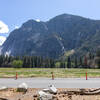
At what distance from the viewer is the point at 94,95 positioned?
354 inches

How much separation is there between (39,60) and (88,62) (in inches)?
1825

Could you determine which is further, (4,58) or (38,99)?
(4,58)

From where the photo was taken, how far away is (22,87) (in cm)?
1037

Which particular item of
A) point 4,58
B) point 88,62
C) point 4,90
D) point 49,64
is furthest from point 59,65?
point 4,90

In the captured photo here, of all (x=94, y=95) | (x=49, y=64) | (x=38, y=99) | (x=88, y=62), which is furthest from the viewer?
(x=49, y=64)

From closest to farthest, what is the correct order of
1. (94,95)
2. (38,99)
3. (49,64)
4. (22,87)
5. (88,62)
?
(38,99) < (94,95) < (22,87) < (88,62) < (49,64)

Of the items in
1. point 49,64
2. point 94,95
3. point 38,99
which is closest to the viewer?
point 38,99

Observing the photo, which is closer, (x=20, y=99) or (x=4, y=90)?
(x=20, y=99)

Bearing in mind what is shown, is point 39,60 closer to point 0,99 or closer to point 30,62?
point 30,62

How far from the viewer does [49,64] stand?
452 ft

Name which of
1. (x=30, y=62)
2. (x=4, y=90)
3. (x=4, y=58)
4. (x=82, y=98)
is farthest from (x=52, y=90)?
(x=4, y=58)

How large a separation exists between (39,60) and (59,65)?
21.7 metres

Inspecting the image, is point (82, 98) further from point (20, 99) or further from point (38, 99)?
point (20, 99)

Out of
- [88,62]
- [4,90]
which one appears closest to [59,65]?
[88,62]
